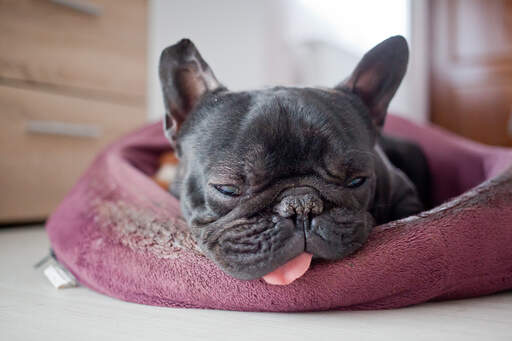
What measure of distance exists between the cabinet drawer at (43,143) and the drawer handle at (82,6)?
1.41ft

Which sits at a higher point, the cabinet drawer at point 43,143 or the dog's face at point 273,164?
the dog's face at point 273,164

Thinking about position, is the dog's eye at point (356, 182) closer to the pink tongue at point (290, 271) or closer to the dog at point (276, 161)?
the dog at point (276, 161)

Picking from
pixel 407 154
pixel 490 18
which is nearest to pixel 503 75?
pixel 490 18

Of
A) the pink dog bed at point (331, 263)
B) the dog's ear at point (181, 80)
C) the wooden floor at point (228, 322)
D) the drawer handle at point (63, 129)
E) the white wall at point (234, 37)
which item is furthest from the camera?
the white wall at point (234, 37)

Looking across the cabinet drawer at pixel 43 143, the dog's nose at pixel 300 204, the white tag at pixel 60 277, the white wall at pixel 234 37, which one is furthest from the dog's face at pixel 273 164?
the white wall at pixel 234 37

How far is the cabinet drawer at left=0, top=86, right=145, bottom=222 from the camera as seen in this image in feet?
7.00

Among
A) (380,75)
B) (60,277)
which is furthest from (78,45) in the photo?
(380,75)

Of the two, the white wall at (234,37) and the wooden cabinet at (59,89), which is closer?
the wooden cabinet at (59,89)

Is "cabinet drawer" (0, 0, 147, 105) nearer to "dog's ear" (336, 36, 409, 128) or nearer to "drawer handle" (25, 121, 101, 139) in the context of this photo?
"drawer handle" (25, 121, 101, 139)

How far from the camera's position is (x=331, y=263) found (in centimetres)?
95

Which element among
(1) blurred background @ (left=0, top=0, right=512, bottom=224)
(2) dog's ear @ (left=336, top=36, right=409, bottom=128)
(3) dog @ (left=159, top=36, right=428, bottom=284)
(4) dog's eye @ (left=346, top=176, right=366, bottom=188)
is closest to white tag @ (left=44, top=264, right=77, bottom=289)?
(3) dog @ (left=159, top=36, right=428, bottom=284)

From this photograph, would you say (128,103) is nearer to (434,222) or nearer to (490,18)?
(434,222)

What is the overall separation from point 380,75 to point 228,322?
713 millimetres

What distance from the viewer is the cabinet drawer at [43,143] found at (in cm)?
213
